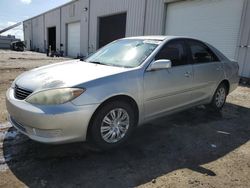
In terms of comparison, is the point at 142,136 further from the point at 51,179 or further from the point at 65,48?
the point at 65,48

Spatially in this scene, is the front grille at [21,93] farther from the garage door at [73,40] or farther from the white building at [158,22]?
the garage door at [73,40]

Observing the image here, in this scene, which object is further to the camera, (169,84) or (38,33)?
(38,33)

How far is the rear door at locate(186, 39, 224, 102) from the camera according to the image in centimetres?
452

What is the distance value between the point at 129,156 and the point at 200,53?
259 centimetres

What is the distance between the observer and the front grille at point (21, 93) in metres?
3.09

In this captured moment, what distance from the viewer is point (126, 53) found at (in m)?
4.04

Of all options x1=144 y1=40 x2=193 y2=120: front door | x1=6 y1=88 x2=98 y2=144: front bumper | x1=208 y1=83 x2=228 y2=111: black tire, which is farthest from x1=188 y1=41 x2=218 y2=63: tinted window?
x1=6 y1=88 x2=98 y2=144: front bumper

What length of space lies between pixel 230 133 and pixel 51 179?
3.11 m

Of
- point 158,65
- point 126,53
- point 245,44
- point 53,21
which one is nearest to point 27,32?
point 53,21

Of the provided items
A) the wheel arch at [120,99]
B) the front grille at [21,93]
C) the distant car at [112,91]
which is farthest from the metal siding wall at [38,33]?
the wheel arch at [120,99]

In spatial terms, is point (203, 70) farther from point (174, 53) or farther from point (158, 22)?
point (158, 22)

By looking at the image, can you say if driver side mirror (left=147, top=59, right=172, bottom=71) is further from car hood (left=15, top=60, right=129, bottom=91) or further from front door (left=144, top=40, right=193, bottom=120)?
car hood (left=15, top=60, right=129, bottom=91)

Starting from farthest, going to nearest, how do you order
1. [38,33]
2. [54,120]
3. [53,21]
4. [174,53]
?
[38,33] → [53,21] → [174,53] → [54,120]

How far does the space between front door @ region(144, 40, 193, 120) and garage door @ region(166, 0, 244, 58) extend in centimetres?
685
